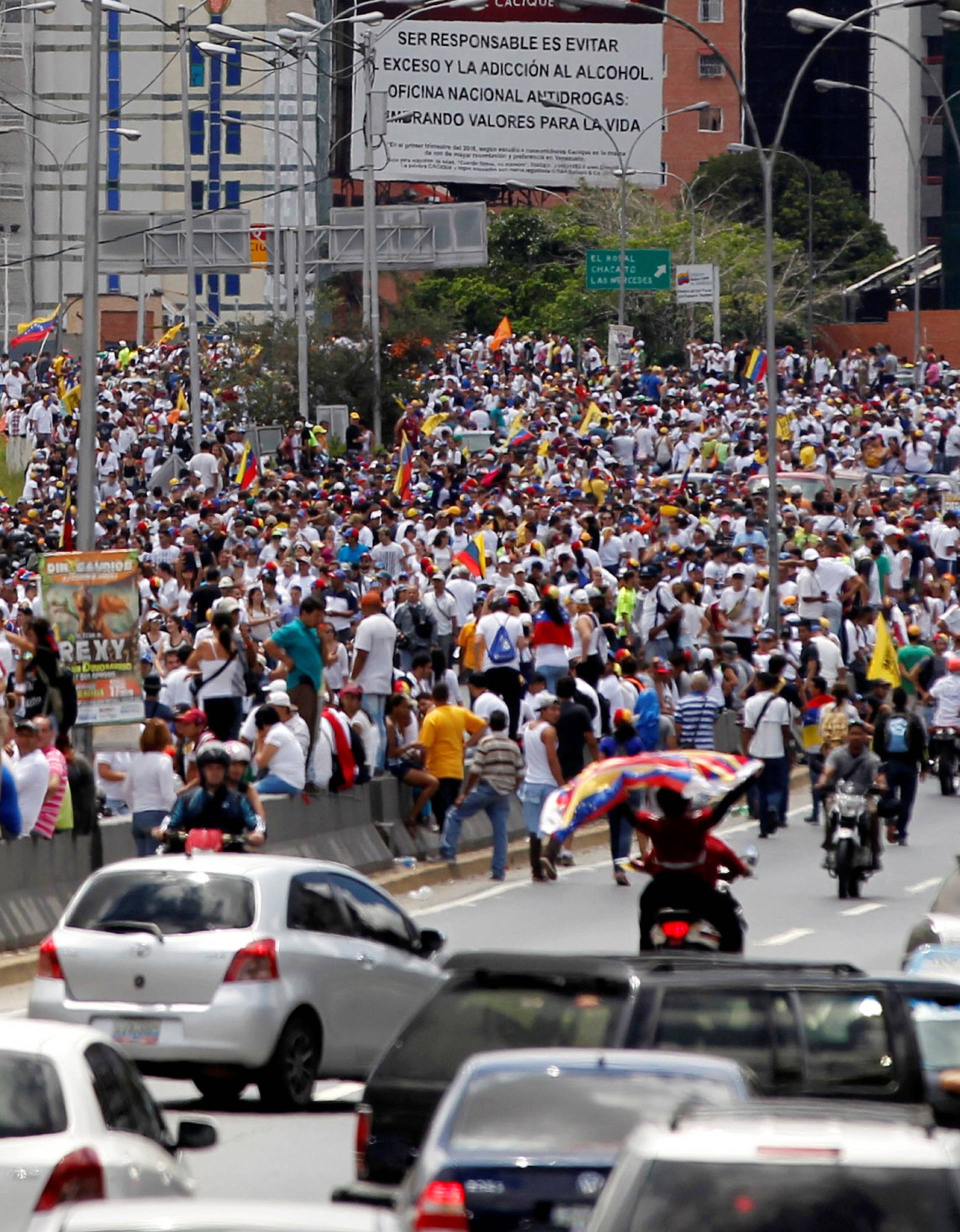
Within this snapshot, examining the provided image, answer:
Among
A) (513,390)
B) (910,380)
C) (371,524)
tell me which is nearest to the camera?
(371,524)

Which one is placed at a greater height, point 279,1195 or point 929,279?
point 929,279

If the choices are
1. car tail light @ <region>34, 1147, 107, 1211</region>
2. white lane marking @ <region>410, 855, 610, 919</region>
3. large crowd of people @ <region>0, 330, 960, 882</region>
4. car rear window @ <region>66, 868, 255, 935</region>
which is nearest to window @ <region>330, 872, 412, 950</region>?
car rear window @ <region>66, 868, 255, 935</region>

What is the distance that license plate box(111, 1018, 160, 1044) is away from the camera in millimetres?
12070

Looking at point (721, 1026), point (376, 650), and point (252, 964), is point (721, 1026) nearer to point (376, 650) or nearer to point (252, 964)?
point (252, 964)

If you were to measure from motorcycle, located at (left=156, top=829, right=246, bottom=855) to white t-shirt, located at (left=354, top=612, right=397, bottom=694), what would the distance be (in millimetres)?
6810

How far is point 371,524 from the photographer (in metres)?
32.8

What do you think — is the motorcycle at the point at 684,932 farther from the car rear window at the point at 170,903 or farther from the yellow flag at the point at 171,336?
the yellow flag at the point at 171,336

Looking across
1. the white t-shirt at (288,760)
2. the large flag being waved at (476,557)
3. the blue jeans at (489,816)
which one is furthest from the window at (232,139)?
the white t-shirt at (288,760)

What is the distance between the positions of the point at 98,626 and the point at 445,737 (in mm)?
4540

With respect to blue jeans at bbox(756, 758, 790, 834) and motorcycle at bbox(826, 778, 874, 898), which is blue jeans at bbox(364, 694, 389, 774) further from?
motorcycle at bbox(826, 778, 874, 898)

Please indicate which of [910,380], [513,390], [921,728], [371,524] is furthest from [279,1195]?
[910,380]

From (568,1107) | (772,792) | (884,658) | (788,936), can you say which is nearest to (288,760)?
(788,936)

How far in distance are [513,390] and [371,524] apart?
20088mm

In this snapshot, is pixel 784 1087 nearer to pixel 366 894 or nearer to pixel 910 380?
pixel 366 894
